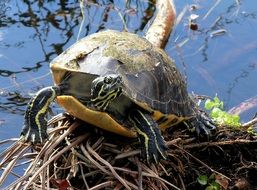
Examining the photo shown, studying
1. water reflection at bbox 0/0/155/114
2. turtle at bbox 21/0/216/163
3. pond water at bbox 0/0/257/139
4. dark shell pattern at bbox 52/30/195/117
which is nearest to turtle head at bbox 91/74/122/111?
turtle at bbox 21/0/216/163

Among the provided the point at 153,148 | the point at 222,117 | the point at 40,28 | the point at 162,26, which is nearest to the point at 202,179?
the point at 153,148

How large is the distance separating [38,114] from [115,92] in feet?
1.09

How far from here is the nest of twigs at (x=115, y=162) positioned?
235 cm

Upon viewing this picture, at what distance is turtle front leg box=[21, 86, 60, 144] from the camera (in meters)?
2.39

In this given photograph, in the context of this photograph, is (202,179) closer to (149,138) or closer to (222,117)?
(149,138)

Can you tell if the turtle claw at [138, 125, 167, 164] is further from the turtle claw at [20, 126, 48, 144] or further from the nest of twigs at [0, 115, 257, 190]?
the turtle claw at [20, 126, 48, 144]

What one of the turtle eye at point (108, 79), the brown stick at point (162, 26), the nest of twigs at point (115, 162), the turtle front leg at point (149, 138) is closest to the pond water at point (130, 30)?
the brown stick at point (162, 26)

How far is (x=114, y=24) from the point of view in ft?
16.5

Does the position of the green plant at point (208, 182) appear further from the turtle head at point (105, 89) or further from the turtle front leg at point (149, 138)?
the turtle head at point (105, 89)

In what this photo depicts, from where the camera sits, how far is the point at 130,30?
193 inches

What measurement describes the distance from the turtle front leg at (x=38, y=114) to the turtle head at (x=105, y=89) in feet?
0.65

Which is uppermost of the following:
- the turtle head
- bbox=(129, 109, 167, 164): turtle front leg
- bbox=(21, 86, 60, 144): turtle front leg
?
the turtle head

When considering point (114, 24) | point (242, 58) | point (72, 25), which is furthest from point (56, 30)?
point (242, 58)

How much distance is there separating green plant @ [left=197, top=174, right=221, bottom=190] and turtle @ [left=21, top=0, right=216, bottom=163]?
0.28m
